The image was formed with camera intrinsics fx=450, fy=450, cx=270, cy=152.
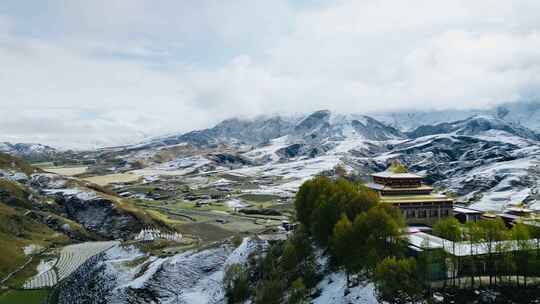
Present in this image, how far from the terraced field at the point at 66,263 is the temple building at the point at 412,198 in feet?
300

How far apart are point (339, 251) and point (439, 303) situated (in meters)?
17.7

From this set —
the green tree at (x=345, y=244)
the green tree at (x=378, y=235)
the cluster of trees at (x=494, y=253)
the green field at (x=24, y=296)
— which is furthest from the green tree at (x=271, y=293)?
the green field at (x=24, y=296)

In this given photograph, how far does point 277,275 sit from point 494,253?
1474 inches

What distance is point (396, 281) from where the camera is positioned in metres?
59.7

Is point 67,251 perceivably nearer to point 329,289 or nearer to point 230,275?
point 230,275

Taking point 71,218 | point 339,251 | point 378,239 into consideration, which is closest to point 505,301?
point 378,239

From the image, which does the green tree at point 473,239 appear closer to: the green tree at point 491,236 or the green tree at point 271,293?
the green tree at point 491,236

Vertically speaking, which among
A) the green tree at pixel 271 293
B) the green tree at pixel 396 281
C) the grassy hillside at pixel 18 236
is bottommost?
the grassy hillside at pixel 18 236

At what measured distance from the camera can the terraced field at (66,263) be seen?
126m

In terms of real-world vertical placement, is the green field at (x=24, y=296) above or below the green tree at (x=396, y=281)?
below

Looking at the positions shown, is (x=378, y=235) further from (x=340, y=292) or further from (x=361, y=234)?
(x=340, y=292)

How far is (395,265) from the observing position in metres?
60.4

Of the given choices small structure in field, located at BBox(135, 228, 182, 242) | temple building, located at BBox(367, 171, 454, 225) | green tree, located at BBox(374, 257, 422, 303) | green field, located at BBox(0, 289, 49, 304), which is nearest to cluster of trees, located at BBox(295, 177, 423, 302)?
green tree, located at BBox(374, 257, 422, 303)

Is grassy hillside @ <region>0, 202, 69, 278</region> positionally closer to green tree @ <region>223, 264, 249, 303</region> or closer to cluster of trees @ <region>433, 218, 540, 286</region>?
green tree @ <region>223, 264, 249, 303</region>
